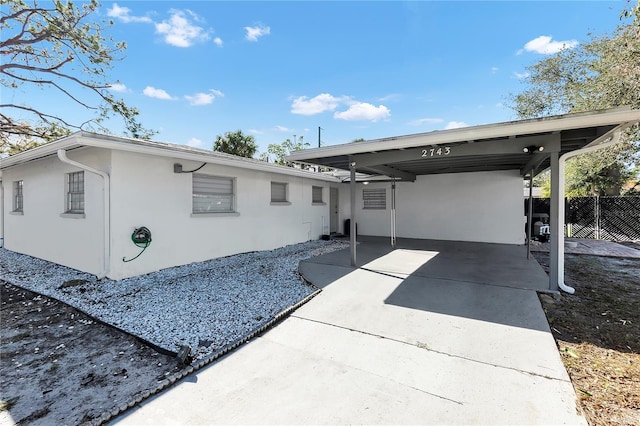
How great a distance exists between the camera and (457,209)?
35.4ft

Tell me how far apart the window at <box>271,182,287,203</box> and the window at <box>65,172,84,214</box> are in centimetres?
469

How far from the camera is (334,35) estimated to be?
10.6m

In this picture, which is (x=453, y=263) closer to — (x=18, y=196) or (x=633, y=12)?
(x=633, y=12)

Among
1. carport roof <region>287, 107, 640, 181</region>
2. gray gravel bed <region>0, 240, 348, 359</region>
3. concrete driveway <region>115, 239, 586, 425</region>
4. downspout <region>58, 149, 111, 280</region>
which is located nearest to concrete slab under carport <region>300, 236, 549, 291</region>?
concrete driveway <region>115, 239, 586, 425</region>

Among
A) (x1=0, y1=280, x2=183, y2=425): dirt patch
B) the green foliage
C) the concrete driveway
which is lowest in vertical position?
(x1=0, y1=280, x2=183, y2=425): dirt patch

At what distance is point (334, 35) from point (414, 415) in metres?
11.6

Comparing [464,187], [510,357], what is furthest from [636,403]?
[464,187]

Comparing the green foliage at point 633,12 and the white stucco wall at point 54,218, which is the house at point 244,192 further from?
the green foliage at point 633,12

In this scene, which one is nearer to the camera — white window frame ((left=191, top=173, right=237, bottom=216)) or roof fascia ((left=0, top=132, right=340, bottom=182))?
roof fascia ((left=0, top=132, right=340, bottom=182))

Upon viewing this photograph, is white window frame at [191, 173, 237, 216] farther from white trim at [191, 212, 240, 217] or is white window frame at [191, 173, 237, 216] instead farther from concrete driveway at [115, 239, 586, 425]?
concrete driveway at [115, 239, 586, 425]

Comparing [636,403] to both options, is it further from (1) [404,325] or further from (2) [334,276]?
(2) [334,276]

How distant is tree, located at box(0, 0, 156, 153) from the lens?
9.91 meters

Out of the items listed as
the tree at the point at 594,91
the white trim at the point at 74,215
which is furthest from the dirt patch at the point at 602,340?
the tree at the point at 594,91

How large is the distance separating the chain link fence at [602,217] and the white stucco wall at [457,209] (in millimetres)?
2828
